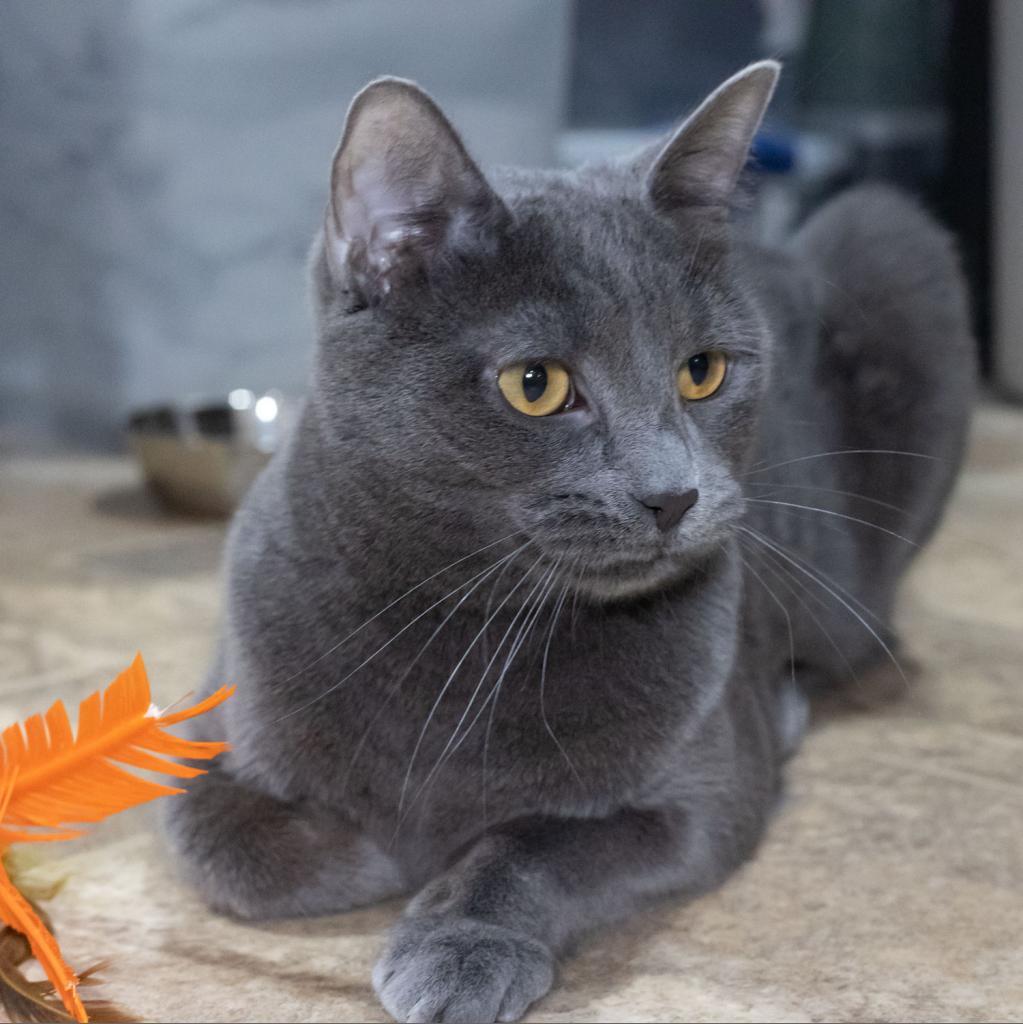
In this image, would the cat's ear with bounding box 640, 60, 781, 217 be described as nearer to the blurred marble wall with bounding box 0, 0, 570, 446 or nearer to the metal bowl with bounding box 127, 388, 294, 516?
the metal bowl with bounding box 127, 388, 294, 516

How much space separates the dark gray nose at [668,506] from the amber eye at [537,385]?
0.35 ft

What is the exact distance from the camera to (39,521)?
102 inches

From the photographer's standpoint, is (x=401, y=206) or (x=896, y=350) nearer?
(x=401, y=206)

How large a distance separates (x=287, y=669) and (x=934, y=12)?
3.76 m

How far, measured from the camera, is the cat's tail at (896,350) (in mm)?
1821

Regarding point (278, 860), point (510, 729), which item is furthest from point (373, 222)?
point (278, 860)

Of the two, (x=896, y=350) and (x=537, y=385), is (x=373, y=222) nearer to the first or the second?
(x=537, y=385)

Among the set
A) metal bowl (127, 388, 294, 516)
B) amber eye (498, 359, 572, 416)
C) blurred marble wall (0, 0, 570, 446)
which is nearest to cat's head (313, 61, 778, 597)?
amber eye (498, 359, 572, 416)

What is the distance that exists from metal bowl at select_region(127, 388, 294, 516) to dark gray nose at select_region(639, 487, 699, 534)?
152 centimetres

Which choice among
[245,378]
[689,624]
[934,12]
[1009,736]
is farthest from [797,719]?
[934,12]

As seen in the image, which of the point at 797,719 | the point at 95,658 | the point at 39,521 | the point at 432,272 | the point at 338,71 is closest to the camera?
the point at 432,272

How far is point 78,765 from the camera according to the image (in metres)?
0.95

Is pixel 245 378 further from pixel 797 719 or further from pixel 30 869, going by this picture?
→ pixel 30 869

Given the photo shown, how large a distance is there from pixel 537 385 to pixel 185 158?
215 cm
